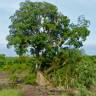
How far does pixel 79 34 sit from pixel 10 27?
19.3 ft

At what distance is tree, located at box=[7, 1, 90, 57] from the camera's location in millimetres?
38438

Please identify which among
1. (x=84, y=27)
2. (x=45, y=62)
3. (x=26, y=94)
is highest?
(x=84, y=27)

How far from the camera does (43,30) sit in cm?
3925

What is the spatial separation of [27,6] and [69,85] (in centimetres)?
781

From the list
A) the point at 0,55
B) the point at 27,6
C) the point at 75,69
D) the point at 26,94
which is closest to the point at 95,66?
the point at 75,69

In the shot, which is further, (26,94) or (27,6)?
(27,6)

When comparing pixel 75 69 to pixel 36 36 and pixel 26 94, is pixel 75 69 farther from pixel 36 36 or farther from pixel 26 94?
pixel 26 94

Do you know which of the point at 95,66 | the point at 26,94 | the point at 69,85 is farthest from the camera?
the point at 69,85

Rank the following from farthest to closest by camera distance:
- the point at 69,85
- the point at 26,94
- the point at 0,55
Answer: the point at 0,55
the point at 69,85
the point at 26,94

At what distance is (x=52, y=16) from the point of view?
3934 centimetres

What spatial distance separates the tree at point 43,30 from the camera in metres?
38.4

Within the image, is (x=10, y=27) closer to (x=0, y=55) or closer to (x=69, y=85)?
(x=69, y=85)

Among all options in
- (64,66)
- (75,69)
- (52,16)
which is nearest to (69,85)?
(75,69)

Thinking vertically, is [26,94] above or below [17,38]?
below
